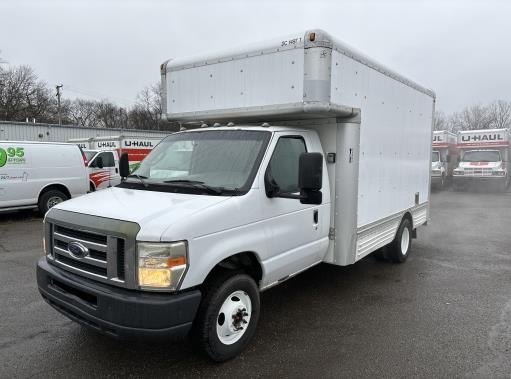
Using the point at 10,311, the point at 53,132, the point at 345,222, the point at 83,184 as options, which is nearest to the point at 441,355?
the point at 345,222

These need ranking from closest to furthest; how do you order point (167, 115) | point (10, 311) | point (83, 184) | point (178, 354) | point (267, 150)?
point (178, 354), point (267, 150), point (10, 311), point (167, 115), point (83, 184)

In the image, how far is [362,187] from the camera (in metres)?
4.84

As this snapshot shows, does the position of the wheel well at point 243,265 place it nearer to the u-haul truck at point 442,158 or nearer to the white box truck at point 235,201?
the white box truck at point 235,201

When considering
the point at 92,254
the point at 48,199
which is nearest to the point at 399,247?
the point at 92,254

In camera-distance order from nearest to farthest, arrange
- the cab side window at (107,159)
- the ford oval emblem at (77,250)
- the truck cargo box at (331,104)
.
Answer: the ford oval emblem at (77,250) < the truck cargo box at (331,104) < the cab side window at (107,159)

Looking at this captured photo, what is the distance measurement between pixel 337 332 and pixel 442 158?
2126cm

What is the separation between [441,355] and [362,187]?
2028mm

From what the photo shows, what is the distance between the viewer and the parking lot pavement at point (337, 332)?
3.37 meters

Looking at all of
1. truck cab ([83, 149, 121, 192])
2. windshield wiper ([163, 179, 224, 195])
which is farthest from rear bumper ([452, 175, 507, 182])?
windshield wiper ([163, 179, 224, 195])

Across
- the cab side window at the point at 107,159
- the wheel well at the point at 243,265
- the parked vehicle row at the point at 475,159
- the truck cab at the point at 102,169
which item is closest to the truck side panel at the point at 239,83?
the wheel well at the point at 243,265

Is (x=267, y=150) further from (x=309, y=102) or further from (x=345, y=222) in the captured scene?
(x=345, y=222)

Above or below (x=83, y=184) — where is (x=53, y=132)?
above

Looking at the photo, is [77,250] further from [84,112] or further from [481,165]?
[84,112]

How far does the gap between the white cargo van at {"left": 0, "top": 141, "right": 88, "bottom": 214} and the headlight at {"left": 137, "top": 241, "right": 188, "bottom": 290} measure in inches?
355
